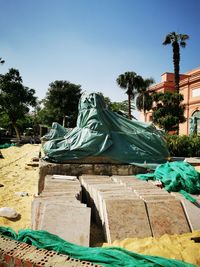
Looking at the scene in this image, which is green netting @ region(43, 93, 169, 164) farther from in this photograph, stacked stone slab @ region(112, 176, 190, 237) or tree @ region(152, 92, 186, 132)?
tree @ region(152, 92, 186, 132)

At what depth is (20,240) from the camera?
2686 mm

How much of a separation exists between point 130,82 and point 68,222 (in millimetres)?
26537

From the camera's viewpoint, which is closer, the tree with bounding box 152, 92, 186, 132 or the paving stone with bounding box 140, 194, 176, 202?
the paving stone with bounding box 140, 194, 176, 202

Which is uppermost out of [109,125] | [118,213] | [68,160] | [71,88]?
[71,88]

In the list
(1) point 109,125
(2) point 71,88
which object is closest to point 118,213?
(1) point 109,125

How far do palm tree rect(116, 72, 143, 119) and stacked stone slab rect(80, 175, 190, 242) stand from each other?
2531 cm

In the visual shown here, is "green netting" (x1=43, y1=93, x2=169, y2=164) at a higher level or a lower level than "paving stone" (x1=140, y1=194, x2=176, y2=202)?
higher

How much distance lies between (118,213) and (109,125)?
3549 millimetres

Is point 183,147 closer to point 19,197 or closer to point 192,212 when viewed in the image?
point 192,212

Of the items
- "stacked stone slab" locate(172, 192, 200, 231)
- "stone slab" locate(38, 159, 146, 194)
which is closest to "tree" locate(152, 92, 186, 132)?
"stone slab" locate(38, 159, 146, 194)

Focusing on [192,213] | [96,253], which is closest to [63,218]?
[96,253]

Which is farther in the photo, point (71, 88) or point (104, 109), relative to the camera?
point (71, 88)

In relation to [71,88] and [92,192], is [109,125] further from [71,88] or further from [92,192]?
[71,88]

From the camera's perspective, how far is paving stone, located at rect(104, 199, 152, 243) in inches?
121
